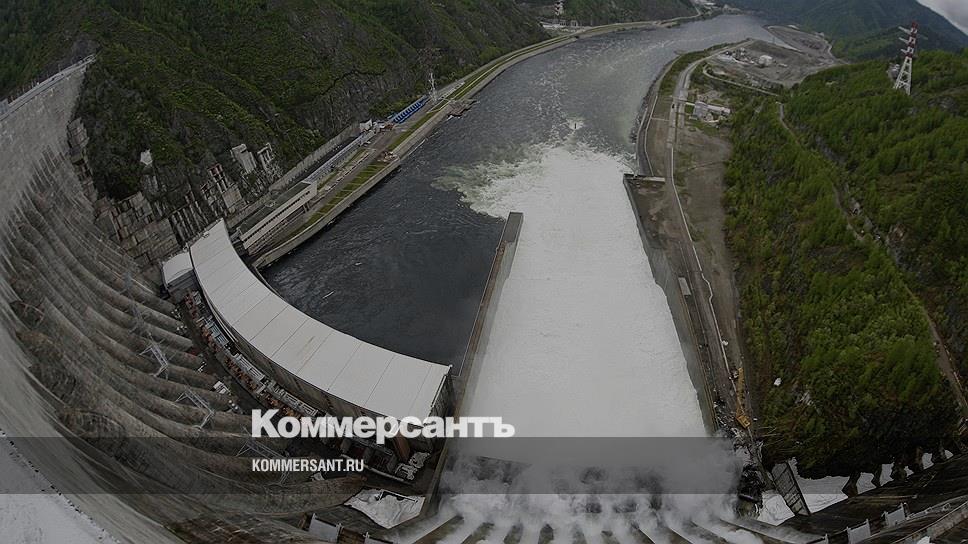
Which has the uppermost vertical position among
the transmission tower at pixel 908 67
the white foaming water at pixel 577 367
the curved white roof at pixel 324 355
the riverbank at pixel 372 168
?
the transmission tower at pixel 908 67

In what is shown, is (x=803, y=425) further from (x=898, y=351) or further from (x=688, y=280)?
(x=688, y=280)

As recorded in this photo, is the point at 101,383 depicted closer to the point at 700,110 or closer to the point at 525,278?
the point at 525,278

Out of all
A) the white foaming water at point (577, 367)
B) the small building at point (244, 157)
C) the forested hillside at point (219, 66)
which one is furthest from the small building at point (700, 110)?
the small building at point (244, 157)

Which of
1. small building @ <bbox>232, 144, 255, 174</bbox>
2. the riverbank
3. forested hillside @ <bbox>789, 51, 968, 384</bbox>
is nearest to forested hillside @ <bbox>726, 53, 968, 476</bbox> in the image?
forested hillside @ <bbox>789, 51, 968, 384</bbox>

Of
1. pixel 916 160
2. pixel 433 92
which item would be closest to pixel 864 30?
pixel 433 92

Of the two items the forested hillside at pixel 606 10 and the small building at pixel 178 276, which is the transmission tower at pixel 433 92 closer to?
the small building at pixel 178 276
